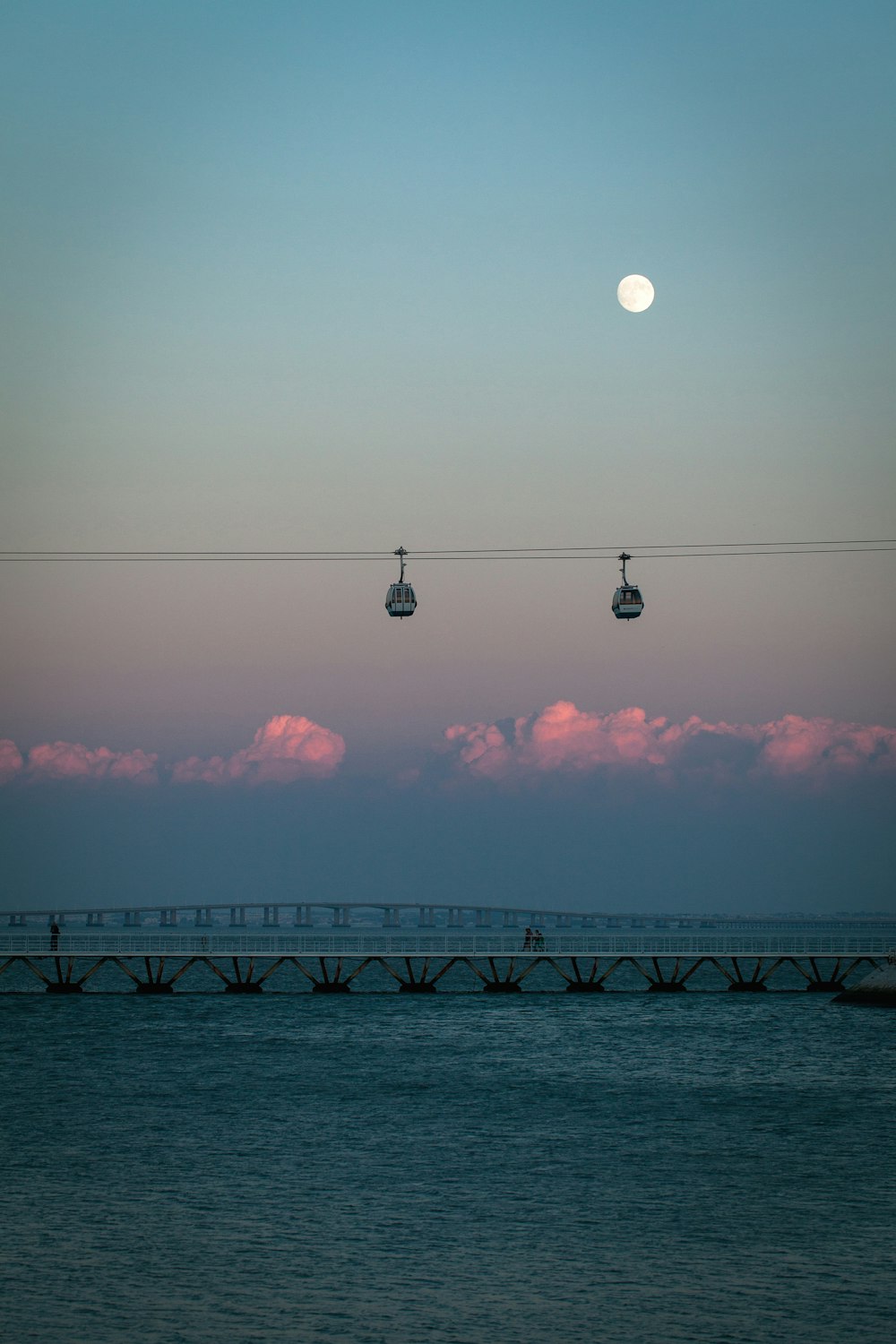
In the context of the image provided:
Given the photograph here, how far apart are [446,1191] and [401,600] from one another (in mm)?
13220

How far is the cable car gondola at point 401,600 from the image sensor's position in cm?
3784

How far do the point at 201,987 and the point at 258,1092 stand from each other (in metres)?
62.2

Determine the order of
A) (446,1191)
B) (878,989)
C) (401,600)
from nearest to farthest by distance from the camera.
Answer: (446,1191) < (401,600) < (878,989)

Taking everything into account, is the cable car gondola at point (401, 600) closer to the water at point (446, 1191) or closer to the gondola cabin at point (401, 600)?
the gondola cabin at point (401, 600)

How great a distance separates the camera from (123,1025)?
7356 cm

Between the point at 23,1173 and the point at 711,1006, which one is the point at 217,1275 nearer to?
the point at 23,1173

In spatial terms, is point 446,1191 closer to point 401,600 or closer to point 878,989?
point 401,600

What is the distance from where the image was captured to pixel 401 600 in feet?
124

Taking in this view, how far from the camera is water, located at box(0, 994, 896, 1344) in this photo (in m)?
24.5

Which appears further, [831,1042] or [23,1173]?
[831,1042]

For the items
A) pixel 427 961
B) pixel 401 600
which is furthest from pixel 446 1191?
pixel 427 961

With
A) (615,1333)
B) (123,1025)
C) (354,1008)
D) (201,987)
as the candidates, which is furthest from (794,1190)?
(201,987)

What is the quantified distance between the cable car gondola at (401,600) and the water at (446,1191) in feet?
41.8

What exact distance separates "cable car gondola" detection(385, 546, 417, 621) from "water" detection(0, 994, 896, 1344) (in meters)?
12.7
